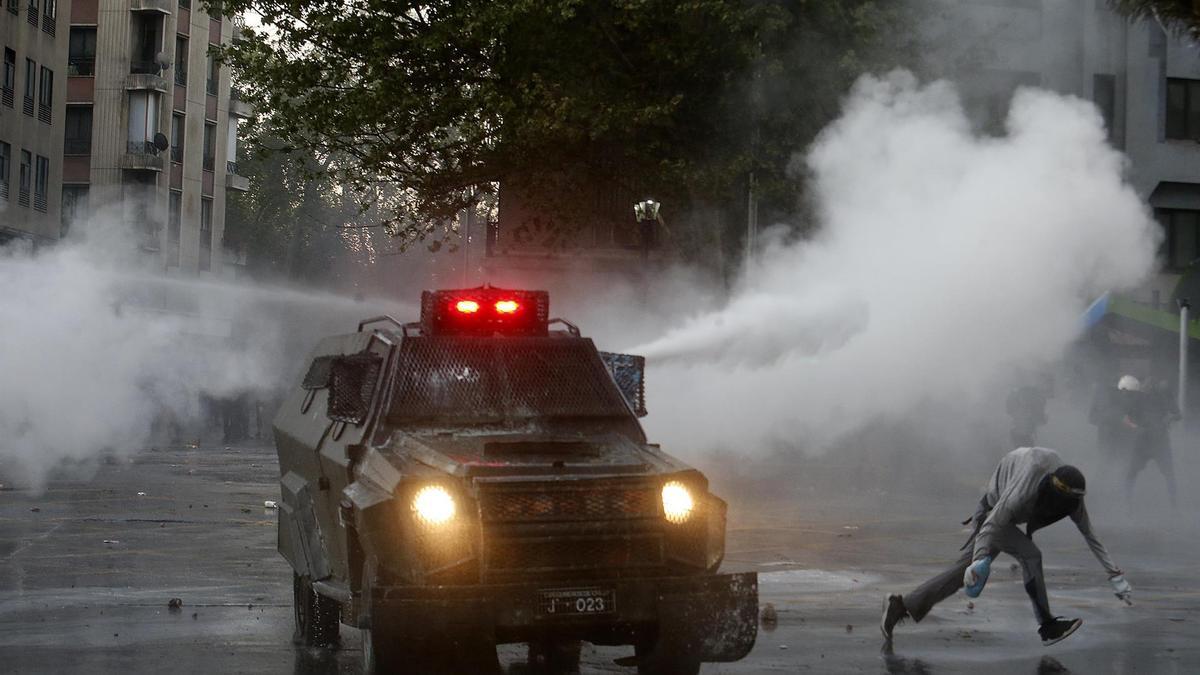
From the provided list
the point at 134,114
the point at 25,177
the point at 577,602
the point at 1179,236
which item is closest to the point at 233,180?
the point at 134,114

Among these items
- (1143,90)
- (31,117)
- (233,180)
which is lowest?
(31,117)

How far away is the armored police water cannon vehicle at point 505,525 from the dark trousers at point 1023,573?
7.42 ft

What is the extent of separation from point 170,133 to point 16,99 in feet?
55.8

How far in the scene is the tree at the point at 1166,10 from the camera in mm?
14359

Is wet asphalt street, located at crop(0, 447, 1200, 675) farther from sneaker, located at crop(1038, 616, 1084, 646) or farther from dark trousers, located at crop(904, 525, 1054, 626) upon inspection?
dark trousers, located at crop(904, 525, 1054, 626)

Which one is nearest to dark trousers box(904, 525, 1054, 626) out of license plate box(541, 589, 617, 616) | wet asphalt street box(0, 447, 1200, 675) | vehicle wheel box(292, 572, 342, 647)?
wet asphalt street box(0, 447, 1200, 675)

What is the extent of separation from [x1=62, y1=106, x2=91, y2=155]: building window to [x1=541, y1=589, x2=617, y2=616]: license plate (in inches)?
2195

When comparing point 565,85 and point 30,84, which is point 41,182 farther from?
point 565,85

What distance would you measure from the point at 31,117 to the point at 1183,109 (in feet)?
97.5

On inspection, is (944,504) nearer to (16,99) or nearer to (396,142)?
(396,142)

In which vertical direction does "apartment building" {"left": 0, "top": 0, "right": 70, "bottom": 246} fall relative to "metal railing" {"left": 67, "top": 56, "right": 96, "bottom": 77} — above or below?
below

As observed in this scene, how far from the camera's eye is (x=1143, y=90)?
137 ft

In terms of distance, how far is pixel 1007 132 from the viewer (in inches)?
941

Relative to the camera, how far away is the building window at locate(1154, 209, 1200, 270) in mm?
42188
